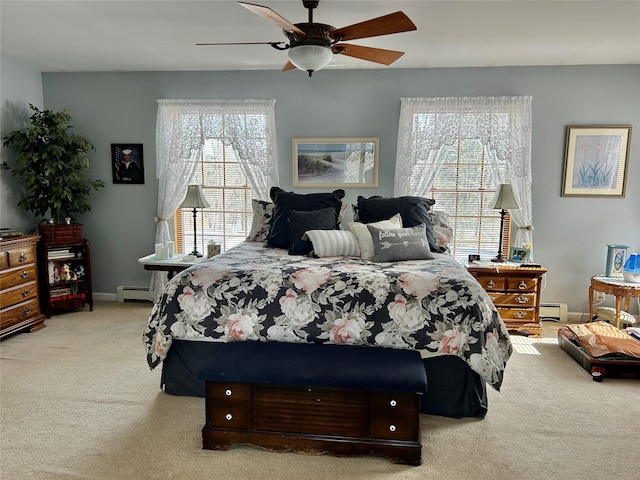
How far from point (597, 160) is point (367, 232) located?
2.59m

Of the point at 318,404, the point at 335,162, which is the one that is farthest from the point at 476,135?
the point at 318,404

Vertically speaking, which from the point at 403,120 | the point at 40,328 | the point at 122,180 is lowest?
the point at 40,328

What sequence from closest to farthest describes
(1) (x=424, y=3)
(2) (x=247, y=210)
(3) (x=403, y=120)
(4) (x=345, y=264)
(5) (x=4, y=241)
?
(1) (x=424, y=3)
(4) (x=345, y=264)
(5) (x=4, y=241)
(3) (x=403, y=120)
(2) (x=247, y=210)

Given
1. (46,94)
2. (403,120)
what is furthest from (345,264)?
(46,94)

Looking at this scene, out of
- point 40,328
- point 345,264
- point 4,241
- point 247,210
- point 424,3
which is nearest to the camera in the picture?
point 424,3

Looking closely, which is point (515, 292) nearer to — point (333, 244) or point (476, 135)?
point (476, 135)

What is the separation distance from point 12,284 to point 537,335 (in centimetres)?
473

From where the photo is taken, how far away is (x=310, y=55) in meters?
2.73

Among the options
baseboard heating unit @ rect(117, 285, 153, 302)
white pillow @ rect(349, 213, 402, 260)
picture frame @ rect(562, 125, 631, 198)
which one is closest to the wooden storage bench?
white pillow @ rect(349, 213, 402, 260)

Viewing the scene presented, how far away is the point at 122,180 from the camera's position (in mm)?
5180

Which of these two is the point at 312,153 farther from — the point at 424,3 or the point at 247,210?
the point at 424,3

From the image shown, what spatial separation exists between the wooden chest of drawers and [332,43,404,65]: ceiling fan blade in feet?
6.78

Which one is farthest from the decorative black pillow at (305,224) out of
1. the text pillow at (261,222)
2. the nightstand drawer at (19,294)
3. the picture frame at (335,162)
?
the nightstand drawer at (19,294)

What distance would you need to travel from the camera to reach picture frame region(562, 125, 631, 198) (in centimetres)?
452
